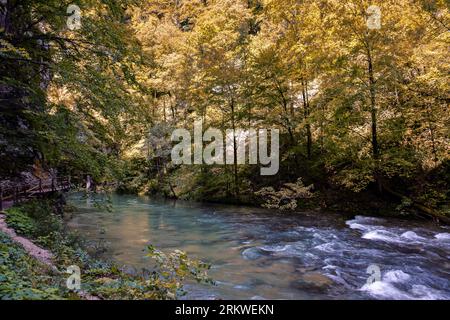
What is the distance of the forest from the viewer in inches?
388

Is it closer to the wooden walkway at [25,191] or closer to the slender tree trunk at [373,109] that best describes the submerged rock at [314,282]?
the slender tree trunk at [373,109]

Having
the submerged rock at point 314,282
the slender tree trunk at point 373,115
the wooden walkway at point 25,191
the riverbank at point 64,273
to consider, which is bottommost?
the submerged rock at point 314,282

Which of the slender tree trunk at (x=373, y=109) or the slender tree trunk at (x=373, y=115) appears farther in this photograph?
the slender tree trunk at (x=373, y=115)

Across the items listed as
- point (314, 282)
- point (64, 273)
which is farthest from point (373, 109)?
point (64, 273)

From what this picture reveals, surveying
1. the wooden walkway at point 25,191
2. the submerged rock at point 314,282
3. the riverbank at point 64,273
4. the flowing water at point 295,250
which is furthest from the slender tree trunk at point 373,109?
the wooden walkway at point 25,191

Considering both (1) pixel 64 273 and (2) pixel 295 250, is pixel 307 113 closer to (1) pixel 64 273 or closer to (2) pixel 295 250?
(2) pixel 295 250

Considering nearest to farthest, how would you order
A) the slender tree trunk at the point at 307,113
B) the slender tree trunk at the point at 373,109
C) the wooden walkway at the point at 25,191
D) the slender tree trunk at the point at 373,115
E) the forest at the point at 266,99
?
1. the forest at the point at 266,99
2. the wooden walkway at the point at 25,191
3. the slender tree trunk at the point at 373,109
4. the slender tree trunk at the point at 373,115
5. the slender tree trunk at the point at 307,113

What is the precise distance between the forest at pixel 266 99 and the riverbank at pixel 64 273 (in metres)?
2.29

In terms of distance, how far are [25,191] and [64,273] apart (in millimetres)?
11349

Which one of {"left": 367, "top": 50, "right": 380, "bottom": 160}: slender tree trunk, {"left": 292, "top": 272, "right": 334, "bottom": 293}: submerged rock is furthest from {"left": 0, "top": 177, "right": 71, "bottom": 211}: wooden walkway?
{"left": 367, "top": 50, "right": 380, "bottom": 160}: slender tree trunk

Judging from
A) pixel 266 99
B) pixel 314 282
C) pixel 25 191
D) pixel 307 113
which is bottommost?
pixel 314 282

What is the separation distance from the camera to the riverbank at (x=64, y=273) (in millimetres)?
5289

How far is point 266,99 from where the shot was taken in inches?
872

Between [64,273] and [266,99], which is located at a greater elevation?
[266,99]
